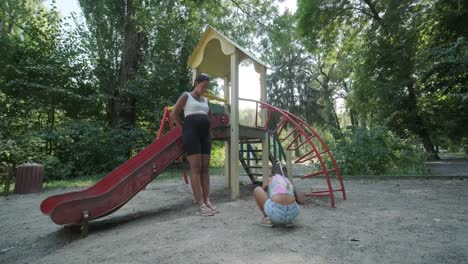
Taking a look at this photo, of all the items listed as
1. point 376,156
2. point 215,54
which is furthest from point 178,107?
point 376,156

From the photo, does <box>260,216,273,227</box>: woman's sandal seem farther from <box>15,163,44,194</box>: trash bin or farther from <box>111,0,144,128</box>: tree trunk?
<box>111,0,144,128</box>: tree trunk

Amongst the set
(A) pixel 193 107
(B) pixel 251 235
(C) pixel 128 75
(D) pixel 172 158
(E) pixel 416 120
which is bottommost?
(B) pixel 251 235

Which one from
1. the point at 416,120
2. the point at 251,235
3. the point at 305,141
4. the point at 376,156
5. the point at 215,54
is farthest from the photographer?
the point at 416,120

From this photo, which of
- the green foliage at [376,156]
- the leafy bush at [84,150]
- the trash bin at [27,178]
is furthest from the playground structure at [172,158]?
the leafy bush at [84,150]

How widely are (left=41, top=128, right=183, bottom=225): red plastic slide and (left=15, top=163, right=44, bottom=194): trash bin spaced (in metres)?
3.74

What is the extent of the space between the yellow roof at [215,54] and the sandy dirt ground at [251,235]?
2546 millimetres

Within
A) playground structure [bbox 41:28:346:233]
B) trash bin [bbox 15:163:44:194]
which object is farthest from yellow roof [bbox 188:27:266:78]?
trash bin [bbox 15:163:44:194]

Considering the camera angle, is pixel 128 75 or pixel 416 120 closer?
pixel 128 75

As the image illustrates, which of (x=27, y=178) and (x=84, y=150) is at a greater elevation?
(x=84, y=150)

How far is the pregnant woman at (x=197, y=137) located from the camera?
11.8 feet

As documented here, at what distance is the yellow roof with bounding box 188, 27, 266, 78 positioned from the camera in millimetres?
4906

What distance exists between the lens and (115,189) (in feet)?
11.1

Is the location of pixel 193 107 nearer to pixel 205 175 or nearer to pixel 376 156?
pixel 205 175

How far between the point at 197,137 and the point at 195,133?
0.06 m
